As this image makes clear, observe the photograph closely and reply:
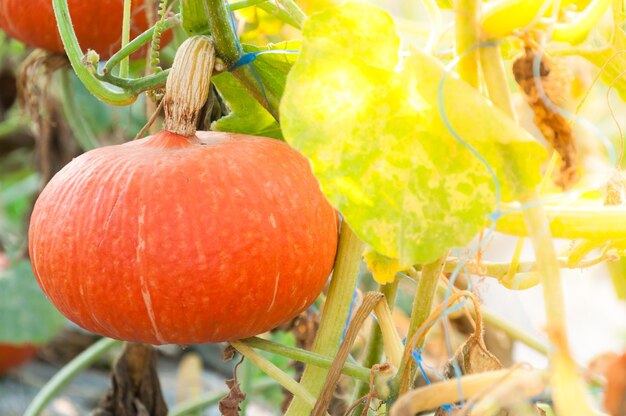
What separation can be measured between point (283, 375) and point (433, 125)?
0.27m

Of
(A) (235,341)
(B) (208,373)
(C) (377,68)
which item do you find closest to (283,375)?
(A) (235,341)

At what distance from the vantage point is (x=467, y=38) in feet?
1.79

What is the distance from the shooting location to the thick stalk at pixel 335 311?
727 millimetres

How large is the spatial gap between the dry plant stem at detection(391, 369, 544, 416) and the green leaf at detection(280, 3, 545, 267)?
8cm

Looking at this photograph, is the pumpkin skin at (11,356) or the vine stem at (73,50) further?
the pumpkin skin at (11,356)

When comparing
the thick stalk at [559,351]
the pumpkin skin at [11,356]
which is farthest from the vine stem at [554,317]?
the pumpkin skin at [11,356]

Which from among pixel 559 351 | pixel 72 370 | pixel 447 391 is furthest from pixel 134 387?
pixel 559 351

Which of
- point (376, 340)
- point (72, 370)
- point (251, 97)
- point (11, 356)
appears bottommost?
point (11, 356)

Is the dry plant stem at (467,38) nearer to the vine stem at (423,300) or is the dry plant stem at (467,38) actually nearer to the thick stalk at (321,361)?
the vine stem at (423,300)

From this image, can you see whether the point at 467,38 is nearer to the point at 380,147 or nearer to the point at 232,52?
the point at 380,147

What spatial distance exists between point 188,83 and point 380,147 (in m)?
A: 0.20

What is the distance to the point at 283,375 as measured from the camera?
2.31 feet

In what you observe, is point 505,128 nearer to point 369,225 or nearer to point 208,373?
point 369,225

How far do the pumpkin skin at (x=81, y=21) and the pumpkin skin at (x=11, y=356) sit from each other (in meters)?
1.20
